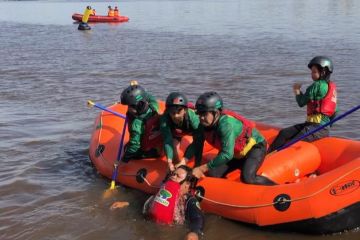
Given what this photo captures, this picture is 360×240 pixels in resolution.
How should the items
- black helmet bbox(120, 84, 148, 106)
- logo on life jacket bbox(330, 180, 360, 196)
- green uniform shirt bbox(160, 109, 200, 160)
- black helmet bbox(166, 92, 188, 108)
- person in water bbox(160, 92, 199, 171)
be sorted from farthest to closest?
black helmet bbox(120, 84, 148, 106) → green uniform shirt bbox(160, 109, 200, 160) → person in water bbox(160, 92, 199, 171) → black helmet bbox(166, 92, 188, 108) → logo on life jacket bbox(330, 180, 360, 196)

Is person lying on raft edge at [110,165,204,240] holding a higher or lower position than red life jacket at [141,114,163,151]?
lower

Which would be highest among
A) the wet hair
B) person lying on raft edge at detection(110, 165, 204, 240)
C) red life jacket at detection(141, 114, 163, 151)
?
red life jacket at detection(141, 114, 163, 151)

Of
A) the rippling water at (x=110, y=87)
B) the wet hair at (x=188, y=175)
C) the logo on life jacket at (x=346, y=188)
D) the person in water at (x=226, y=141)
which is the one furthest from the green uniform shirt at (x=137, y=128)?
the logo on life jacket at (x=346, y=188)

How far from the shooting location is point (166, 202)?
485cm

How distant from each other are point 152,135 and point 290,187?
67.6 inches

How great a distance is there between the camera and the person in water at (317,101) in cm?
551

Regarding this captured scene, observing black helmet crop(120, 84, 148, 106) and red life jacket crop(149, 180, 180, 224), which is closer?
red life jacket crop(149, 180, 180, 224)

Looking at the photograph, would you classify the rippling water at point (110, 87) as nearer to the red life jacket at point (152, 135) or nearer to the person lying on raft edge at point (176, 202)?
the person lying on raft edge at point (176, 202)

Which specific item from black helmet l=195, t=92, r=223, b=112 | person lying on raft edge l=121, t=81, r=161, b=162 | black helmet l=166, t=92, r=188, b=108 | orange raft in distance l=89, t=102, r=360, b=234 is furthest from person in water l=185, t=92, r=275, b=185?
person lying on raft edge l=121, t=81, r=161, b=162

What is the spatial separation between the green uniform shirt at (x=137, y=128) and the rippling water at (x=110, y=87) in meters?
0.58

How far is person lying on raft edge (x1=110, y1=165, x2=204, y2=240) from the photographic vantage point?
4.82 meters

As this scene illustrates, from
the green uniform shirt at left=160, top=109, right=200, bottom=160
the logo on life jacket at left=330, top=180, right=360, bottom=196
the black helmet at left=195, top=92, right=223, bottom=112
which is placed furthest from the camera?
the green uniform shirt at left=160, top=109, right=200, bottom=160

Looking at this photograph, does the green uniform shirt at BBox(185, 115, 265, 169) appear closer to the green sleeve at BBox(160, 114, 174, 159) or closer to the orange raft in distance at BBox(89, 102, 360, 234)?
the orange raft in distance at BBox(89, 102, 360, 234)

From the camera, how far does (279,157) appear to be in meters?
5.27
